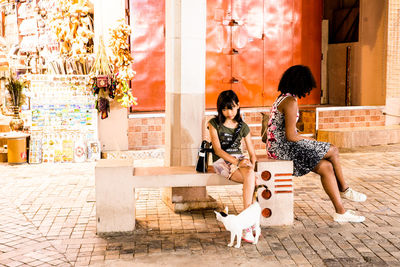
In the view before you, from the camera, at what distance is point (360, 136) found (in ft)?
40.0

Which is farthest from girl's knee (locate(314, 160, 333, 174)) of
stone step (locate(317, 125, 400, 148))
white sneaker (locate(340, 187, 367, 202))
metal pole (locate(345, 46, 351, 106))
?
metal pole (locate(345, 46, 351, 106))

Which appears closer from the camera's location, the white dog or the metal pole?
the white dog

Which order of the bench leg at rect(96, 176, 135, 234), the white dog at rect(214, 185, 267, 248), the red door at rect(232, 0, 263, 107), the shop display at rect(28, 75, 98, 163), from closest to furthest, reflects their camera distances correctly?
the white dog at rect(214, 185, 267, 248)
the bench leg at rect(96, 176, 135, 234)
the shop display at rect(28, 75, 98, 163)
the red door at rect(232, 0, 263, 107)

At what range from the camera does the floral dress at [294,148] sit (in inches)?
241

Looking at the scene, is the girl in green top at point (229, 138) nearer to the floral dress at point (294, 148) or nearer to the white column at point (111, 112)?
the floral dress at point (294, 148)

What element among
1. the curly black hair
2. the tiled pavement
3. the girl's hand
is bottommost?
the tiled pavement

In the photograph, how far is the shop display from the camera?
32.4 ft

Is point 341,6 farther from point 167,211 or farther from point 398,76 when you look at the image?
point 167,211

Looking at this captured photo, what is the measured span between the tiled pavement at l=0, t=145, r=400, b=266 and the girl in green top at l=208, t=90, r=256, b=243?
2.39 ft

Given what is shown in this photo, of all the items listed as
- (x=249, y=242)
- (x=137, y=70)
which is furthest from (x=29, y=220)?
(x=137, y=70)

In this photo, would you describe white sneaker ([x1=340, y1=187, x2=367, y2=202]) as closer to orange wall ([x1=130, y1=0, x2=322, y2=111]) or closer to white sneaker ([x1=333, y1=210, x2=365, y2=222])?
white sneaker ([x1=333, y1=210, x2=365, y2=222])

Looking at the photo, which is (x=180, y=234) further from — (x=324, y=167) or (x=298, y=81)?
(x=298, y=81)

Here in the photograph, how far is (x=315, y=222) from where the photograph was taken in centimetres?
623

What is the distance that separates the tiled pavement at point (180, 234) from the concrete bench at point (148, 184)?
19cm
